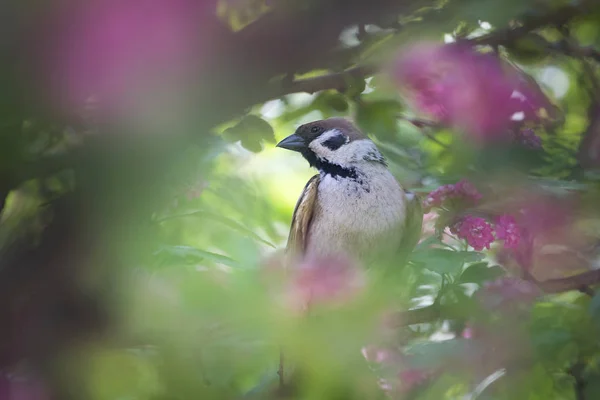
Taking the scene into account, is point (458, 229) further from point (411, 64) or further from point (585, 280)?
point (411, 64)

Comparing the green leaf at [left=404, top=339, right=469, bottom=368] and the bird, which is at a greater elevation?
the green leaf at [left=404, top=339, right=469, bottom=368]

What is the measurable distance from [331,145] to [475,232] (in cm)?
78

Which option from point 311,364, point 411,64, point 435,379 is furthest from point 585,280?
point 311,364

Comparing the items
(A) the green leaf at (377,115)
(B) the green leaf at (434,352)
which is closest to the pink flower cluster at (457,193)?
(A) the green leaf at (377,115)

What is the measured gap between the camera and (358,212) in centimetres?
165

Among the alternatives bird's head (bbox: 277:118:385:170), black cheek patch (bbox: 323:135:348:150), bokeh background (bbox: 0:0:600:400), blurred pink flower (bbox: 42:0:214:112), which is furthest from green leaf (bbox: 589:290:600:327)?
black cheek patch (bbox: 323:135:348:150)

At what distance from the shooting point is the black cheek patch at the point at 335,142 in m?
1.75

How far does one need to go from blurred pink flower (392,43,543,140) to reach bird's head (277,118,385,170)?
28.6 inches

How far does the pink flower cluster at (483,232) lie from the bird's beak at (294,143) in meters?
0.67

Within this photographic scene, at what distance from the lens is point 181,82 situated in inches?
15.7

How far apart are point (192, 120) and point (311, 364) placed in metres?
0.17

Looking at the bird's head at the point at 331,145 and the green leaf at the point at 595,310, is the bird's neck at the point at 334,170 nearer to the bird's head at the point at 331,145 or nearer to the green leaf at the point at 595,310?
the bird's head at the point at 331,145

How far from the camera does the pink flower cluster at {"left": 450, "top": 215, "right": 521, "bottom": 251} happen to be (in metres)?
1.01

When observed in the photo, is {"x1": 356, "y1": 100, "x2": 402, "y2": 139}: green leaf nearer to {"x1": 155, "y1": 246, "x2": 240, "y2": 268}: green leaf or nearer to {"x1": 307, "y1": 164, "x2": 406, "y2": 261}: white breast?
{"x1": 155, "y1": 246, "x2": 240, "y2": 268}: green leaf
